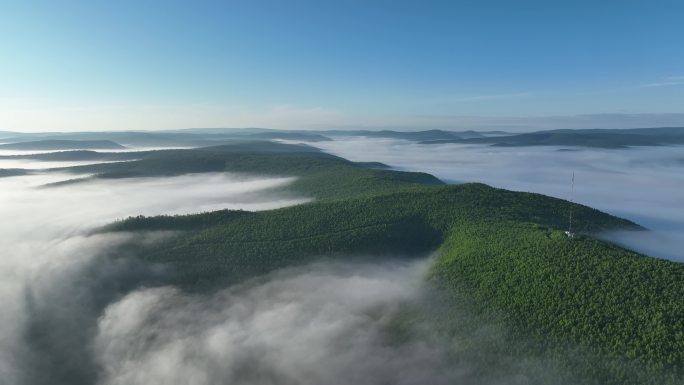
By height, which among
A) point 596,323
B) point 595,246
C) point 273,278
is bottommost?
point 273,278

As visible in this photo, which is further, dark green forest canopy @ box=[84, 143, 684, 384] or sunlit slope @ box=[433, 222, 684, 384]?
dark green forest canopy @ box=[84, 143, 684, 384]

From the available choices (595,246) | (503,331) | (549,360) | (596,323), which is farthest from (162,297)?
(595,246)

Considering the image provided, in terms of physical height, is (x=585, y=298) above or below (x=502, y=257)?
below

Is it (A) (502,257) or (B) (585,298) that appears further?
(A) (502,257)

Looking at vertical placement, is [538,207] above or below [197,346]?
Answer: above

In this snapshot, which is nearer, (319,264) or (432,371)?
(432,371)

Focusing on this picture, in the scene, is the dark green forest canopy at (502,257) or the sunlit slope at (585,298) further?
the dark green forest canopy at (502,257)

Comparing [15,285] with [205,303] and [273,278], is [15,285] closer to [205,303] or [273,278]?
[205,303]

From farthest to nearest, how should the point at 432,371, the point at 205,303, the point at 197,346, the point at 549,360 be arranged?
the point at 205,303 < the point at 197,346 < the point at 432,371 < the point at 549,360
